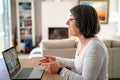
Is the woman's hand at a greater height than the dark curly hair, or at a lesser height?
lesser

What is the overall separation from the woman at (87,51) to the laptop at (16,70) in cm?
13

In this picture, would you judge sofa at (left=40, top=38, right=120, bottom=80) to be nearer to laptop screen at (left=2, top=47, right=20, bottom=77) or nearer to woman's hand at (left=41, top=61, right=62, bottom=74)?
laptop screen at (left=2, top=47, right=20, bottom=77)

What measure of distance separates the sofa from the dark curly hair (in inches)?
68.6

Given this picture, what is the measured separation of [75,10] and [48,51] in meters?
1.80

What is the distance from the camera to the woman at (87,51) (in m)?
1.44

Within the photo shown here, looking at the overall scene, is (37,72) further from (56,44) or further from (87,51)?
(56,44)

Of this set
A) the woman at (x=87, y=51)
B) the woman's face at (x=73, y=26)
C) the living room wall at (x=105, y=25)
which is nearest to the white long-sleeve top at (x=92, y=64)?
the woman at (x=87, y=51)

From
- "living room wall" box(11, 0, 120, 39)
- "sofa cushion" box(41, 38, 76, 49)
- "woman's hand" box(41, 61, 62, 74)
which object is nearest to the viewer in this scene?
"woman's hand" box(41, 61, 62, 74)

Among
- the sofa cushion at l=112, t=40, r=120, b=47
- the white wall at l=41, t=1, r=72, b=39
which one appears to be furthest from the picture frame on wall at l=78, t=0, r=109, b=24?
the sofa cushion at l=112, t=40, r=120, b=47

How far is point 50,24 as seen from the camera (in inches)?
268

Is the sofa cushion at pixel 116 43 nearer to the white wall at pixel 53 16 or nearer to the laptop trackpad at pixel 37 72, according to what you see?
the laptop trackpad at pixel 37 72

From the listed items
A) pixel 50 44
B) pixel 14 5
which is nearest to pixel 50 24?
pixel 14 5

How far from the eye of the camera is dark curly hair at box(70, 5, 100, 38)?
5.09 feet

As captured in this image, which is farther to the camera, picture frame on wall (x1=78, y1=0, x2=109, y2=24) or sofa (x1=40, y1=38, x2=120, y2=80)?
picture frame on wall (x1=78, y1=0, x2=109, y2=24)
